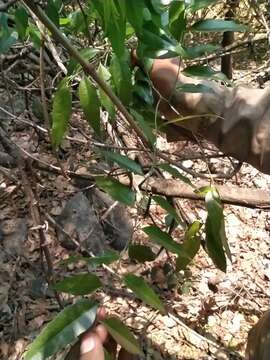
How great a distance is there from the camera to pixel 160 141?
2.50 meters

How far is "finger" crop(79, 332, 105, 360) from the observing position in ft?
1.94

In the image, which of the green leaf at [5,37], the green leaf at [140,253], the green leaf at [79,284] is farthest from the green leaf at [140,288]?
the green leaf at [5,37]

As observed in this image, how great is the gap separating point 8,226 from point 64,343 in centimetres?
145

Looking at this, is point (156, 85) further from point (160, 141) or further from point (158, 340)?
point (160, 141)

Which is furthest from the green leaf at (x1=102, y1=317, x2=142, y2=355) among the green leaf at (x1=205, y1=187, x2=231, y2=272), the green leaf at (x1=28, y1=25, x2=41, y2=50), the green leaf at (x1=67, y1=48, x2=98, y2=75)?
the green leaf at (x1=28, y1=25, x2=41, y2=50)

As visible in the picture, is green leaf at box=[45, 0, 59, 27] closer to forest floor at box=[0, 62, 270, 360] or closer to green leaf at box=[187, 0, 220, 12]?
green leaf at box=[187, 0, 220, 12]

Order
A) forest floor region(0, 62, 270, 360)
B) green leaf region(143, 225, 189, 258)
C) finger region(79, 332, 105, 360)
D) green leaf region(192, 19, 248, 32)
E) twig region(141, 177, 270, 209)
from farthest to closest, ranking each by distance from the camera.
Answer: forest floor region(0, 62, 270, 360) < twig region(141, 177, 270, 209) < green leaf region(192, 19, 248, 32) < green leaf region(143, 225, 189, 258) < finger region(79, 332, 105, 360)

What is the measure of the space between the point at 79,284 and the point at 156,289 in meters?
1.30

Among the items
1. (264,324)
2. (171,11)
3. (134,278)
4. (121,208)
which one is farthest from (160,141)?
(134,278)

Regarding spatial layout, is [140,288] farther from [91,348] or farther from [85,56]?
[85,56]

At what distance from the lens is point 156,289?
192cm

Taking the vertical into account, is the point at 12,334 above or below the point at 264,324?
below

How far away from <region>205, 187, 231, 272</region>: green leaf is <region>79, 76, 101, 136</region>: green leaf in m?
0.22

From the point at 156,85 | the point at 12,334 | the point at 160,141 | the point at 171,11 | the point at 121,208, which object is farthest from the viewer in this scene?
the point at 160,141
